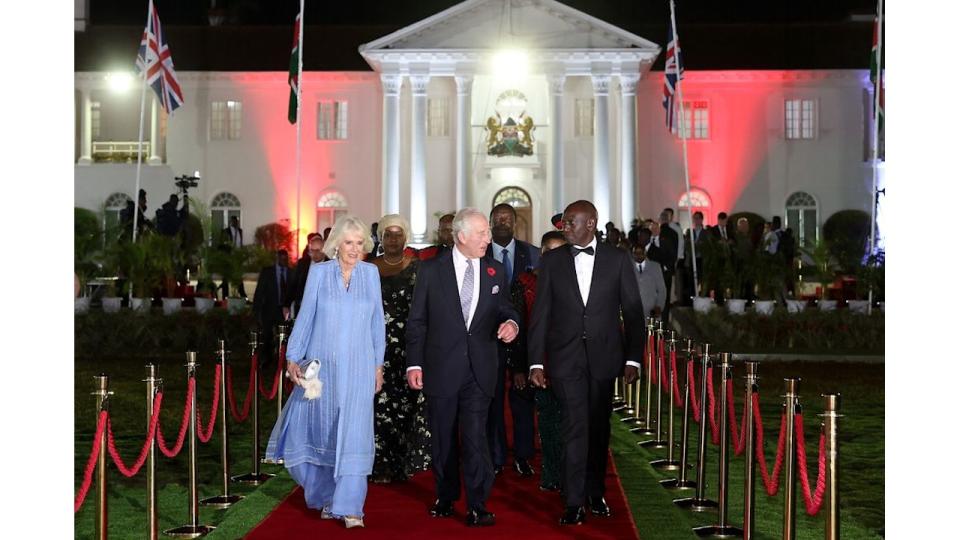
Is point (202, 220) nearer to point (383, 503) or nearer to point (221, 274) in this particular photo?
point (221, 274)

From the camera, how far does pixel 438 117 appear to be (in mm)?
46281

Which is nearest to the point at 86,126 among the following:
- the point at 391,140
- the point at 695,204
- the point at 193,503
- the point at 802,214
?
the point at 391,140

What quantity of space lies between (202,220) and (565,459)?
23574mm

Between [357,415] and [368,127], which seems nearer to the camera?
[357,415]

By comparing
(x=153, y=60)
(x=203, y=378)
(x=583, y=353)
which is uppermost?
(x=153, y=60)

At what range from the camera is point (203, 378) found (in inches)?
740

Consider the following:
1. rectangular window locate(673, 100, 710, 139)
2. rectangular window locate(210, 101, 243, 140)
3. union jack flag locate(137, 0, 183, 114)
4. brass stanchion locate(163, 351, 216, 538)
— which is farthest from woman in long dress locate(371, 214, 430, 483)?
rectangular window locate(210, 101, 243, 140)

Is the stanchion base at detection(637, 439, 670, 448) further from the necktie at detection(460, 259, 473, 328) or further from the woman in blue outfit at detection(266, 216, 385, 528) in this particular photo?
the woman in blue outfit at detection(266, 216, 385, 528)

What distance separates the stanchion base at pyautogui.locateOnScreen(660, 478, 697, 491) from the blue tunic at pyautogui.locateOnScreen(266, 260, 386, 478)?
9.66 feet

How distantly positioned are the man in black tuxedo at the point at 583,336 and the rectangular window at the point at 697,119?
125ft

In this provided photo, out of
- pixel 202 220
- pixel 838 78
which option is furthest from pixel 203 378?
pixel 838 78

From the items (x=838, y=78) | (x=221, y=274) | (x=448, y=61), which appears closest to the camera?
(x=221, y=274)

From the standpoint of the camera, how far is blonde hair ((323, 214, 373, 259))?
8664 mm

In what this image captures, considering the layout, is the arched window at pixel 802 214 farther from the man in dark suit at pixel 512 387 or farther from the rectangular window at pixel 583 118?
the man in dark suit at pixel 512 387
